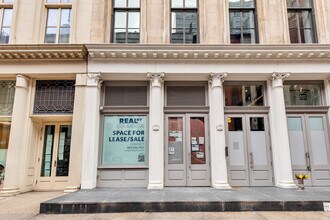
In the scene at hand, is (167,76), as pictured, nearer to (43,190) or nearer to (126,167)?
(126,167)

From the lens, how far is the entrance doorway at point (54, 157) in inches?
331

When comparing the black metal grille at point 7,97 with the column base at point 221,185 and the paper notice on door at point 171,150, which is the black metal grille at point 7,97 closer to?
the paper notice on door at point 171,150

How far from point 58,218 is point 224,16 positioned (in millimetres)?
8917

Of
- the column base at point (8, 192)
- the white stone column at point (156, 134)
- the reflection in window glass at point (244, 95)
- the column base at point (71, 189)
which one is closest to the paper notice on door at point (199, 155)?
the white stone column at point (156, 134)

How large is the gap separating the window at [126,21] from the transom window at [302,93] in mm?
6584

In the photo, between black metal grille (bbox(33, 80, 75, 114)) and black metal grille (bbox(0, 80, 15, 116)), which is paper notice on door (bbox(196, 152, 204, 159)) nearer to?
black metal grille (bbox(33, 80, 75, 114))

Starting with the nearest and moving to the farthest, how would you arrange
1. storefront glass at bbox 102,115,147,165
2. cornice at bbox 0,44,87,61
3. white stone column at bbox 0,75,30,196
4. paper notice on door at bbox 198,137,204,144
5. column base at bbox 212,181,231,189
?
column base at bbox 212,181,231,189, white stone column at bbox 0,75,30,196, cornice at bbox 0,44,87,61, storefront glass at bbox 102,115,147,165, paper notice on door at bbox 198,137,204,144

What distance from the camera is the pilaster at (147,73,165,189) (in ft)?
25.6

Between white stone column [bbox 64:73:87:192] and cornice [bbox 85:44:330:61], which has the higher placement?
cornice [bbox 85:44:330:61]

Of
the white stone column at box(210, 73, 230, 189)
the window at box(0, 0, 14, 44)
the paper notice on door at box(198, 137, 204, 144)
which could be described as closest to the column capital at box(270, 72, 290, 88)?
the white stone column at box(210, 73, 230, 189)

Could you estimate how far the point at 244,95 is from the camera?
8898mm

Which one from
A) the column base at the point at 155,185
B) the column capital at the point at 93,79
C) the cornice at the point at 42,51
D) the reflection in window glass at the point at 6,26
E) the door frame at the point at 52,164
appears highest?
the reflection in window glass at the point at 6,26

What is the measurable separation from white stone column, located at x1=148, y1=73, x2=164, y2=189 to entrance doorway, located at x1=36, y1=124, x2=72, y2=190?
3.42 m

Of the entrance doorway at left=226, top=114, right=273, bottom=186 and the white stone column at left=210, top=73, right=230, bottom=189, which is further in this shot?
the entrance doorway at left=226, top=114, right=273, bottom=186
